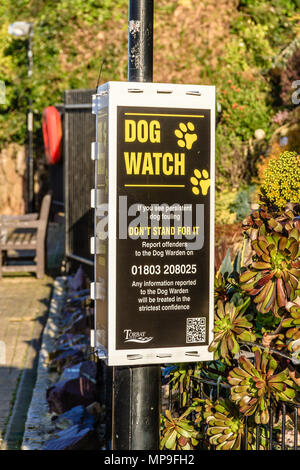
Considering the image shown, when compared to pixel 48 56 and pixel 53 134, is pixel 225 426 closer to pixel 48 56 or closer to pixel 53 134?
pixel 53 134

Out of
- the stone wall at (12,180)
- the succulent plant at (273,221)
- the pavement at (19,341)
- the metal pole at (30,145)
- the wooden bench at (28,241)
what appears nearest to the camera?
the succulent plant at (273,221)

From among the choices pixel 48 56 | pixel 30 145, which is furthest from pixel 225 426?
pixel 48 56

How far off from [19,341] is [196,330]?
5.25 meters

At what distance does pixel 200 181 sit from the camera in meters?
3.74

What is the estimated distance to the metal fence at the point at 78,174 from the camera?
10.9m

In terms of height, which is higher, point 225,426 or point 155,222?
point 155,222

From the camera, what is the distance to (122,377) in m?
3.73

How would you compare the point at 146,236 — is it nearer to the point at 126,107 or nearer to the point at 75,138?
the point at 126,107

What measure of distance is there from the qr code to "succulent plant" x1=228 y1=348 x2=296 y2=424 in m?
0.27

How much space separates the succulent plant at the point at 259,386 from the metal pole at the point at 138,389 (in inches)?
17.4

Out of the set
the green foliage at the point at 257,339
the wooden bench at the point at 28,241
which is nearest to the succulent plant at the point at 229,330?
the green foliage at the point at 257,339

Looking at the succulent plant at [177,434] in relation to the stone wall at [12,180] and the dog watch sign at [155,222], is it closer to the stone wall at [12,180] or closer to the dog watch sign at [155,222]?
the dog watch sign at [155,222]

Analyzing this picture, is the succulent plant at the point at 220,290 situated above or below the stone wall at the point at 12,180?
above

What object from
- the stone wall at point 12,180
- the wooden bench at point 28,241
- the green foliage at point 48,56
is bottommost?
the stone wall at point 12,180
